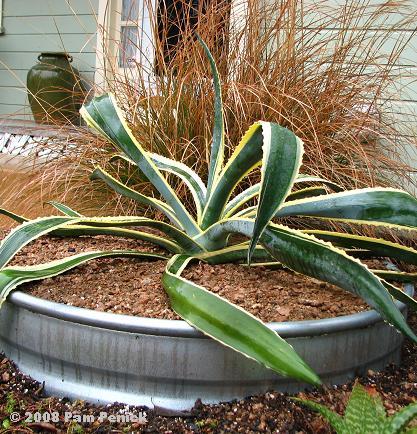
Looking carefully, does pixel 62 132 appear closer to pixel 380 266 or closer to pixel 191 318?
pixel 380 266

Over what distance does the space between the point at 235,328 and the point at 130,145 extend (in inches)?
25.4

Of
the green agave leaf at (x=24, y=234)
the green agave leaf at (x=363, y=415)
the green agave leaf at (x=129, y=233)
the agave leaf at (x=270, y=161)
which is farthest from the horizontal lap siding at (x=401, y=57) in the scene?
the green agave leaf at (x=363, y=415)

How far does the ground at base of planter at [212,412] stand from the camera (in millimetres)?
963

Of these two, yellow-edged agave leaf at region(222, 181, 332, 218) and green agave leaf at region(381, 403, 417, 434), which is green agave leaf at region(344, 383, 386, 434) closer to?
green agave leaf at region(381, 403, 417, 434)

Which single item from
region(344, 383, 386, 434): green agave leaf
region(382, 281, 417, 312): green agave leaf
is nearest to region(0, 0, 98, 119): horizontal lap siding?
region(382, 281, 417, 312): green agave leaf

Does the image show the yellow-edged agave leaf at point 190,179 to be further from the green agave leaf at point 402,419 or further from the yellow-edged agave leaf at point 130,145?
the green agave leaf at point 402,419

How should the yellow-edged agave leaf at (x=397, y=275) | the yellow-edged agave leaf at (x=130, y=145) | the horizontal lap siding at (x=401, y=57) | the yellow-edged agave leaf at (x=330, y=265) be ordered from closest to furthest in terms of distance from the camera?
the yellow-edged agave leaf at (x=330, y=265) < the yellow-edged agave leaf at (x=397, y=275) < the yellow-edged agave leaf at (x=130, y=145) < the horizontal lap siding at (x=401, y=57)

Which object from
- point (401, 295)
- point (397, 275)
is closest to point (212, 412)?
point (401, 295)

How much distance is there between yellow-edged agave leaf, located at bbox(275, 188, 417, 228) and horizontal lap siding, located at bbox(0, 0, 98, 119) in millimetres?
4225

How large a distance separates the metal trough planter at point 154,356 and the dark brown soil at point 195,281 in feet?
0.28

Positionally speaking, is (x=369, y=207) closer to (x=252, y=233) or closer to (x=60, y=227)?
(x=252, y=233)

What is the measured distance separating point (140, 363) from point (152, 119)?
1.37m

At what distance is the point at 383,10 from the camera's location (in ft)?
7.55

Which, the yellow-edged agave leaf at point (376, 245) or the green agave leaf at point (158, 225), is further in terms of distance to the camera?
the green agave leaf at point (158, 225)
